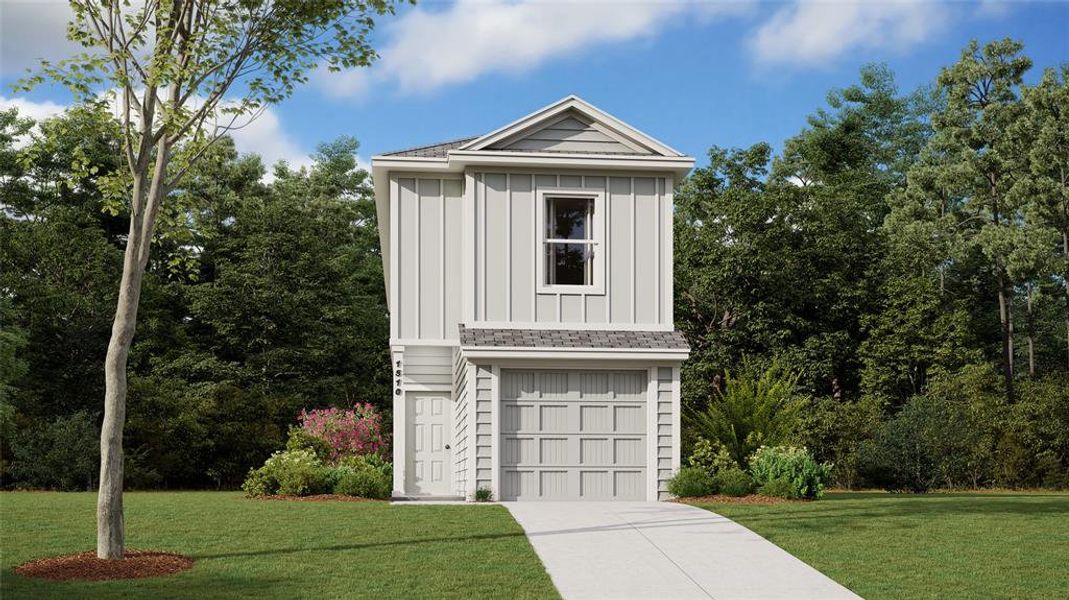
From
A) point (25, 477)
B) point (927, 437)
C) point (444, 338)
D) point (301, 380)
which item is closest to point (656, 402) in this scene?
point (444, 338)

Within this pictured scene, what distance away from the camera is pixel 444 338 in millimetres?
21156

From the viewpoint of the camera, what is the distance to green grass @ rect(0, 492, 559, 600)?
1070cm

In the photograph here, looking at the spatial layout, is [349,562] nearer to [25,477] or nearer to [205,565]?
[205,565]

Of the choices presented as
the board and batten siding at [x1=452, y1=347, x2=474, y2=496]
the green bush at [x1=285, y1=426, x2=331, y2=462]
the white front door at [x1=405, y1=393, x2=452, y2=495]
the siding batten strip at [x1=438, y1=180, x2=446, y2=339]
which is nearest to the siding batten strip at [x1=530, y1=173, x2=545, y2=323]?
the board and batten siding at [x1=452, y1=347, x2=474, y2=496]

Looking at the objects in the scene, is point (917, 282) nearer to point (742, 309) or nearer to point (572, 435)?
point (742, 309)

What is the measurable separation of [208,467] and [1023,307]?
31074mm

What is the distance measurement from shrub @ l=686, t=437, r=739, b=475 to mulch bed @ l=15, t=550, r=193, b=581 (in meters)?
9.75

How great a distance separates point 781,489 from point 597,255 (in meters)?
5.22

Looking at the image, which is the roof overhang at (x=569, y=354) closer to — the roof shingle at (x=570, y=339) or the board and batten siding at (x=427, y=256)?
the roof shingle at (x=570, y=339)

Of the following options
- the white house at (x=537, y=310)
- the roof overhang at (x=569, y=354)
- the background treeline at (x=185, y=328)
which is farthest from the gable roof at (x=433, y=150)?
the background treeline at (x=185, y=328)

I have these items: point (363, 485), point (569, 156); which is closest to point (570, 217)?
point (569, 156)

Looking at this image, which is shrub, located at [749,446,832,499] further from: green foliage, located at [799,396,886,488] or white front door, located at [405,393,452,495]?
green foliage, located at [799,396,886,488]

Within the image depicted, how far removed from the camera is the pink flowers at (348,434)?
2333 centimetres

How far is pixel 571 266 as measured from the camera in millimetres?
20453
